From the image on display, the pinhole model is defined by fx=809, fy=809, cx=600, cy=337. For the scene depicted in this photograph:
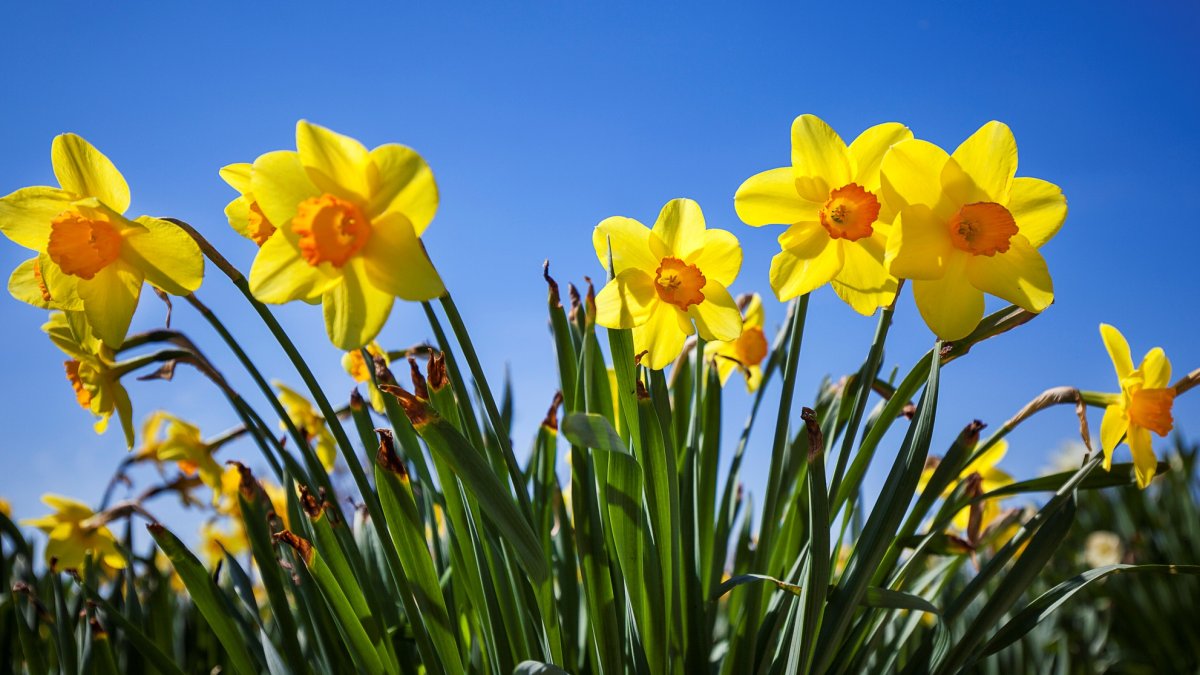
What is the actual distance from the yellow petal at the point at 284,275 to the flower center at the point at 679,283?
0.47 meters

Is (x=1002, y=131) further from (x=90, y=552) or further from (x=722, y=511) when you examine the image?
(x=90, y=552)

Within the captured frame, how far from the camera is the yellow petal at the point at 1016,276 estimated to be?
1.01m

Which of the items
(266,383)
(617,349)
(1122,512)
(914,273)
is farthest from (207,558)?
(1122,512)

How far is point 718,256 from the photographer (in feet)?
3.83

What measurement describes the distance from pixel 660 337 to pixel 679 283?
0.27 feet

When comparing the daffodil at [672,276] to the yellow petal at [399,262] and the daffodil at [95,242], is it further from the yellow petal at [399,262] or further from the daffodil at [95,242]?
the daffodil at [95,242]

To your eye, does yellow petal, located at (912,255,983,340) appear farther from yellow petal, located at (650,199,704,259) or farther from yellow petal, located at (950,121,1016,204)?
yellow petal, located at (650,199,704,259)

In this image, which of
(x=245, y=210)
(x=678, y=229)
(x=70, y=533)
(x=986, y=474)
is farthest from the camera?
(x=70, y=533)

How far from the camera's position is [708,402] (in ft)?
4.56

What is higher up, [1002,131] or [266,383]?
[1002,131]

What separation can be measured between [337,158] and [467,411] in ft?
1.26

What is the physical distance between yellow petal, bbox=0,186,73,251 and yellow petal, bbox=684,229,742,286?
853 millimetres

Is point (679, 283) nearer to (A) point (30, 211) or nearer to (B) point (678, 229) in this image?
(B) point (678, 229)

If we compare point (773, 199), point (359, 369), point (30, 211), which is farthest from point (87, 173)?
point (773, 199)
